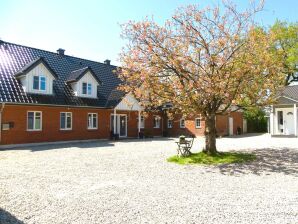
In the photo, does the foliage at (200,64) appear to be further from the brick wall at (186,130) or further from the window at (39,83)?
the brick wall at (186,130)

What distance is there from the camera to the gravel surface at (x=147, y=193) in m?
5.85

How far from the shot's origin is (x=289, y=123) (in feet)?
88.8

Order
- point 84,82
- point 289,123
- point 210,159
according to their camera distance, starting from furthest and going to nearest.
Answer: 1. point 289,123
2. point 84,82
3. point 210,159

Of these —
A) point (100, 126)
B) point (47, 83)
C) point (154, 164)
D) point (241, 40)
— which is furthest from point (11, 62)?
point (241, 40)

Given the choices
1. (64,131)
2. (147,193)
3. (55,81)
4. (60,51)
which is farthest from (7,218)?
(60,51)

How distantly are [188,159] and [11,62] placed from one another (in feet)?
52.8

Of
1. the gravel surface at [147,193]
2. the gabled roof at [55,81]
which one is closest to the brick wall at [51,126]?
the gabled roof at [55,81]

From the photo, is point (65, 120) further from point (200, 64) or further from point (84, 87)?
point (200, 64)

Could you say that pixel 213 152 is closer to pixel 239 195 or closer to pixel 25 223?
pixel 239 195

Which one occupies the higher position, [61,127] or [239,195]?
[61,127]

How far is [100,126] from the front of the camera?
25.3m

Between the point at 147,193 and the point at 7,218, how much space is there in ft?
10.7

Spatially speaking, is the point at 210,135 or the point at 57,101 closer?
the point at 210,135

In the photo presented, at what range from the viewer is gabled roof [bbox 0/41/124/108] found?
20200mm
